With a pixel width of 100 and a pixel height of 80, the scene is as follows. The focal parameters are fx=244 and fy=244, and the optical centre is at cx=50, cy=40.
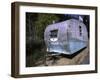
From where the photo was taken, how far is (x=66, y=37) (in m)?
2.13

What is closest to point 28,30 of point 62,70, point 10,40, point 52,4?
point 10,40

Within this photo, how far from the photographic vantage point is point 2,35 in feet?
6.34

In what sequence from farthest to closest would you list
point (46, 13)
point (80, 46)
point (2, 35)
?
point (80, 46) → point (46, 13) → point (2, 35)

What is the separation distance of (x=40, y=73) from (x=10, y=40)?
1.22 feet

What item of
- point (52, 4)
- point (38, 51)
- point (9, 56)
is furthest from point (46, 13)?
point (9, 56)

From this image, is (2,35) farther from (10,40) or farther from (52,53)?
(52,53)

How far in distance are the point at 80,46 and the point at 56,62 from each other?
0.28 metres

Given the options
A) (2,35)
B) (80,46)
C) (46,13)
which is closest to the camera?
(2,35)

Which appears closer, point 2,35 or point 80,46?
point 2,35

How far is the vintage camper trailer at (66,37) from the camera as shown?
2076 millimetres

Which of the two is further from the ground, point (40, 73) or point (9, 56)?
point (9, 56)

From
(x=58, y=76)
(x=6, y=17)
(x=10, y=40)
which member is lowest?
(x=58, y=76)

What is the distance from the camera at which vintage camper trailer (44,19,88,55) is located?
208 centimetres

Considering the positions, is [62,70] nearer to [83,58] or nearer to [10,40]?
[83,58]
